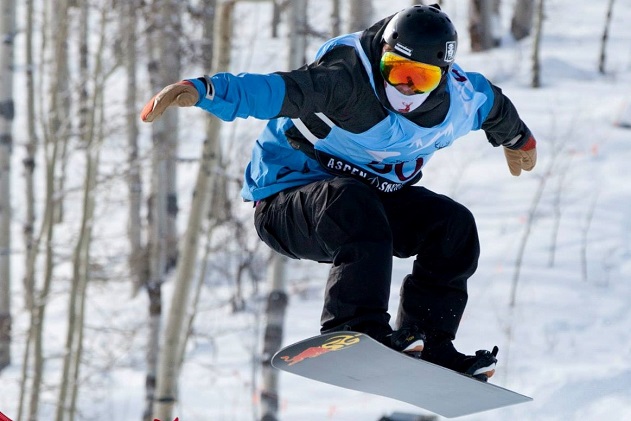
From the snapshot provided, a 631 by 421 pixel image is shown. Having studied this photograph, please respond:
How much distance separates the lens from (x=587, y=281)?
469 inches

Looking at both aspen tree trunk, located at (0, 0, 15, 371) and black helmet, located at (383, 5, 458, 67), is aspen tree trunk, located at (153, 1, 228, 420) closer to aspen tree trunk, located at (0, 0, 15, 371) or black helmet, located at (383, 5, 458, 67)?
black helmet, located at (383, 5, 458, 67)

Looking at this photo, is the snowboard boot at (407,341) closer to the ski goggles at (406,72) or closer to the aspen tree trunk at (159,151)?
the ski goggles at (406,72)

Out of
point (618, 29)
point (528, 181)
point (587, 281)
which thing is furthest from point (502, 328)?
point (618, 29)

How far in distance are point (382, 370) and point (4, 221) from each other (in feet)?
25.1

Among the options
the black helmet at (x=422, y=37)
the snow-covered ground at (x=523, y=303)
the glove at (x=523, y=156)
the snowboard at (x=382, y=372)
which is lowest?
the snow-covered ground at (x=523, y=303)

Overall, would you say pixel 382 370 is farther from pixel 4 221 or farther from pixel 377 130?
pixel 4 221

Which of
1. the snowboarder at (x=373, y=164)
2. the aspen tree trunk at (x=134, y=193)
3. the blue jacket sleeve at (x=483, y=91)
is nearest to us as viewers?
the snowboarder at (x=373, y=164)

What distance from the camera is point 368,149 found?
354cm

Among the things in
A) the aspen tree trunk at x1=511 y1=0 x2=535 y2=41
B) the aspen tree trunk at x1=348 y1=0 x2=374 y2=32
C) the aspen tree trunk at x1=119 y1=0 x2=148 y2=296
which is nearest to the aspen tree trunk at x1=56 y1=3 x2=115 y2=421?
the aspen tree trunk at x1=119 y1=0 x2=148 y2=296

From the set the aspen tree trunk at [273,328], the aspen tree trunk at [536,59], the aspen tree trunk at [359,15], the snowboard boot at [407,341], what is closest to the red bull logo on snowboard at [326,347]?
the snowboard boot at [407,341]

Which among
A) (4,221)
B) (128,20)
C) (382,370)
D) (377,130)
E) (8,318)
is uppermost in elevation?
(128,20)

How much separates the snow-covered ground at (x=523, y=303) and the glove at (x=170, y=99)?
5.17 meters

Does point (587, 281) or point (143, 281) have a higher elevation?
point (587, 281)

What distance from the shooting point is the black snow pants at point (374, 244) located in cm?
336
